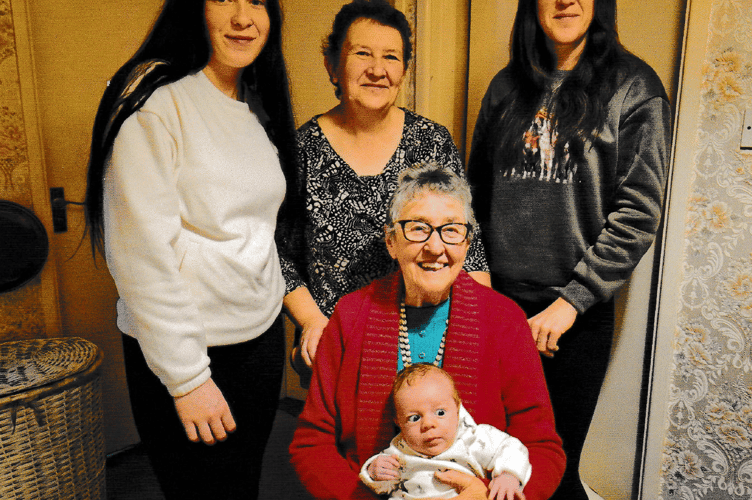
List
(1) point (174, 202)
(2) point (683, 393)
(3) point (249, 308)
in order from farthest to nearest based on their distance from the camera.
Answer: (2) point (683, 393) < (3) point (249, 308) < (1) point (174, 202)

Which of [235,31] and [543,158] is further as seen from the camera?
[543,158]

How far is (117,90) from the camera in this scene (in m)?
0.93

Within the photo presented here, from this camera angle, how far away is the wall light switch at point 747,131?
4.08 ft

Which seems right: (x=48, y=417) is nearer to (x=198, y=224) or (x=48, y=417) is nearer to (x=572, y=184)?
(x=198, y=224)

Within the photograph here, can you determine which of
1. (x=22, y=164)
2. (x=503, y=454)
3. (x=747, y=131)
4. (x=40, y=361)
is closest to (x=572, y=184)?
(x=747, y=131)

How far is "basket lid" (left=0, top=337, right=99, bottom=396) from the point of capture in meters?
1.14

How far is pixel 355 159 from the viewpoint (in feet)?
4.05

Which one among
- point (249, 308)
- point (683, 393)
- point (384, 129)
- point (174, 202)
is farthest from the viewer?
point (683, 393)

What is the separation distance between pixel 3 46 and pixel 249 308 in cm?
66

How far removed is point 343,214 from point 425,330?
0.34 metres

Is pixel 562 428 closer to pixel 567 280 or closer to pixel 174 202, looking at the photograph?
pixel 567 280

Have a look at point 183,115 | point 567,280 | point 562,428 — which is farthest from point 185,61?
point 562,428

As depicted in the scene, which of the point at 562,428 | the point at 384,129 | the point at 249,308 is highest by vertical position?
the point at 384,129

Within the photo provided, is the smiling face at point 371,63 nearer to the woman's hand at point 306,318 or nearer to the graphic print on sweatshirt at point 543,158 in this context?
the graphic print on sweatshirt at point 543,158
